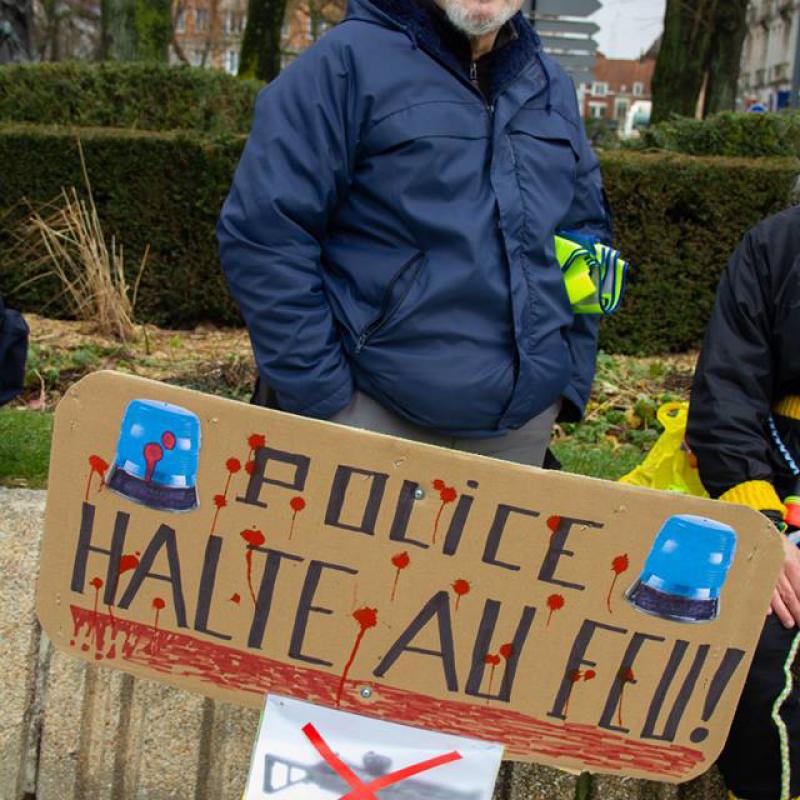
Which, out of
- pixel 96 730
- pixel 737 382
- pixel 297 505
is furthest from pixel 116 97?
pixel 297 505

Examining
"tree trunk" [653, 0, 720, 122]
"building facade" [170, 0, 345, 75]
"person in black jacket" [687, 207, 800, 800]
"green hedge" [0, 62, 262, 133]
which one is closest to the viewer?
"person in black jacket" [687, 207, 800, 800]

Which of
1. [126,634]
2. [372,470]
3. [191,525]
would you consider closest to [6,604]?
[126,634]

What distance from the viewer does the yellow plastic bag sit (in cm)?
280

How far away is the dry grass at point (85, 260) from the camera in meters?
7.23

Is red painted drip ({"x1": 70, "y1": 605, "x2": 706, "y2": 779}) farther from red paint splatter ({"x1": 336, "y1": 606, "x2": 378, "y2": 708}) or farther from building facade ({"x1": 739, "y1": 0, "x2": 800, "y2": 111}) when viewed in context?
building facade ({"x1": 739, "y1": 0, "x2": 800, "y2": 111})

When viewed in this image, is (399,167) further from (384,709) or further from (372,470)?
(384,709)

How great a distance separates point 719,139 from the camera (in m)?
8.41

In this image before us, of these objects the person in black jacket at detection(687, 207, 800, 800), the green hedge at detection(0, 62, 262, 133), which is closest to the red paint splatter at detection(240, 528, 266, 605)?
the person in black jacket at detection(687, 207, 800, 800)

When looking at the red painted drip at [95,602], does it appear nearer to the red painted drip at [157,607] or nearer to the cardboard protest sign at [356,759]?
the red painted drip at [157,607]

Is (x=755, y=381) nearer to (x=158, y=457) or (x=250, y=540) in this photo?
(x=250, y=540)

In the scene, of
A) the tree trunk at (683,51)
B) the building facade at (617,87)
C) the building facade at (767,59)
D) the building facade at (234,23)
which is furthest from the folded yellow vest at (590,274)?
the building facade at (617,87)

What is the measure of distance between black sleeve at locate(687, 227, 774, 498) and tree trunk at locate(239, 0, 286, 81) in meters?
13.6

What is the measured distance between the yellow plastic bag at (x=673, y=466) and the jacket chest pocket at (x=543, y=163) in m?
0.58

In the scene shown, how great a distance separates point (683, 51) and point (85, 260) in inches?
434
